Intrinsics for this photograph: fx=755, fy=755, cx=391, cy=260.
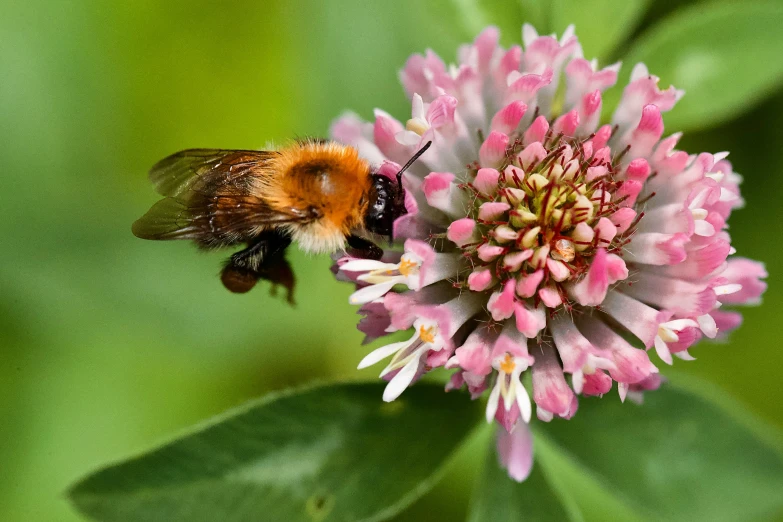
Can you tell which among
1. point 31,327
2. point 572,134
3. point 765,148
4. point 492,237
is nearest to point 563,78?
point 572,134

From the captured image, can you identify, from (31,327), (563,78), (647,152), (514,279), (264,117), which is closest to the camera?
(514,279)

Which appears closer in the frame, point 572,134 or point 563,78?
point 572,134

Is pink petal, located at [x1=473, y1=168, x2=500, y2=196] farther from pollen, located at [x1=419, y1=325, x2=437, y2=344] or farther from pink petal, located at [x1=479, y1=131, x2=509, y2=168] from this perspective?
pollen, located at [x1=419, y1=325, x2=437, y2=344]

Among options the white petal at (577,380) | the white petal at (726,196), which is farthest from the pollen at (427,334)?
the white petal at (726,196)

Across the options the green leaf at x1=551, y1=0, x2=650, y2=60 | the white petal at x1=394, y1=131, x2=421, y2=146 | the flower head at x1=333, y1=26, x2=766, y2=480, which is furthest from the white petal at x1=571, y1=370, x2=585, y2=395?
the green leaf at x1=551, y1=0, x2=650, y2=60

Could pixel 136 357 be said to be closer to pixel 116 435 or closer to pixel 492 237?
pixel 116 435

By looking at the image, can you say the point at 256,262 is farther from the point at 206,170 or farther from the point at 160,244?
the point at 160,244
